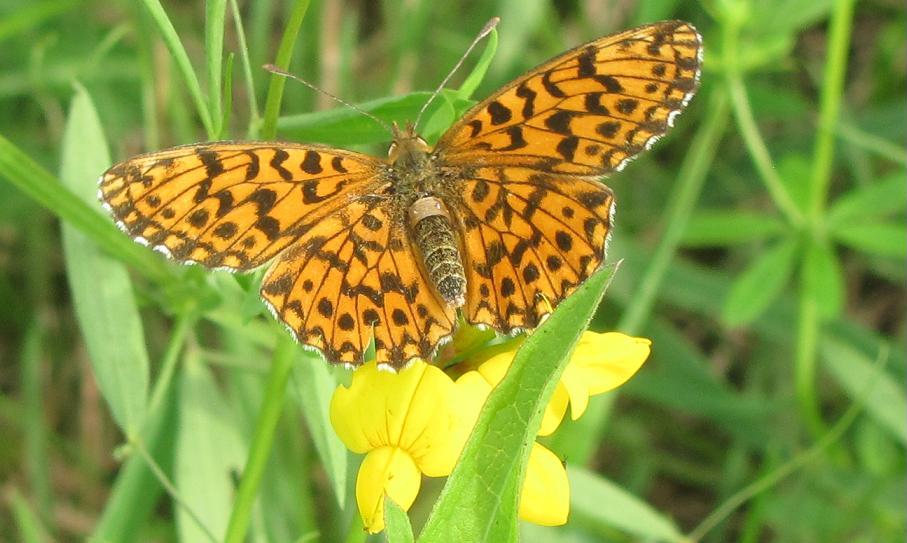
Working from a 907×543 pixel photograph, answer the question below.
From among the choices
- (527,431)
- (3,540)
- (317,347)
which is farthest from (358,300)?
(3,540)

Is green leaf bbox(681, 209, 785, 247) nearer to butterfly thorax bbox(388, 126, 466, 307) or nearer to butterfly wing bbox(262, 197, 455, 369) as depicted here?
butterfly thorax bbox(388, 126, 466, 307)

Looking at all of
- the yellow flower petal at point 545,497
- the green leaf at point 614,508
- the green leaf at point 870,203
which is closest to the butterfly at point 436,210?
the yellow flower petal at point 545,497

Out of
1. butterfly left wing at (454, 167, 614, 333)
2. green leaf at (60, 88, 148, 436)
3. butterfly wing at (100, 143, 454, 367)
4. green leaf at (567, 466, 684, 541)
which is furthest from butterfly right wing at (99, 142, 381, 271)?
green leaf at (567, 466, 684, 541)

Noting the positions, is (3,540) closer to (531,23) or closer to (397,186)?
(397,186)

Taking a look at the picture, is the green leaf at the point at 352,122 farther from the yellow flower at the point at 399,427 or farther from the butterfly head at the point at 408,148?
the yellow flower at the point at 399,427

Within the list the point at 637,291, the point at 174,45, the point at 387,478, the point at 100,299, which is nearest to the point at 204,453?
the point at 100,299

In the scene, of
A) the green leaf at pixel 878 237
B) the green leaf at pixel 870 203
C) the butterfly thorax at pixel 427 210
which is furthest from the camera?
the green leaf at pixel 870 203
